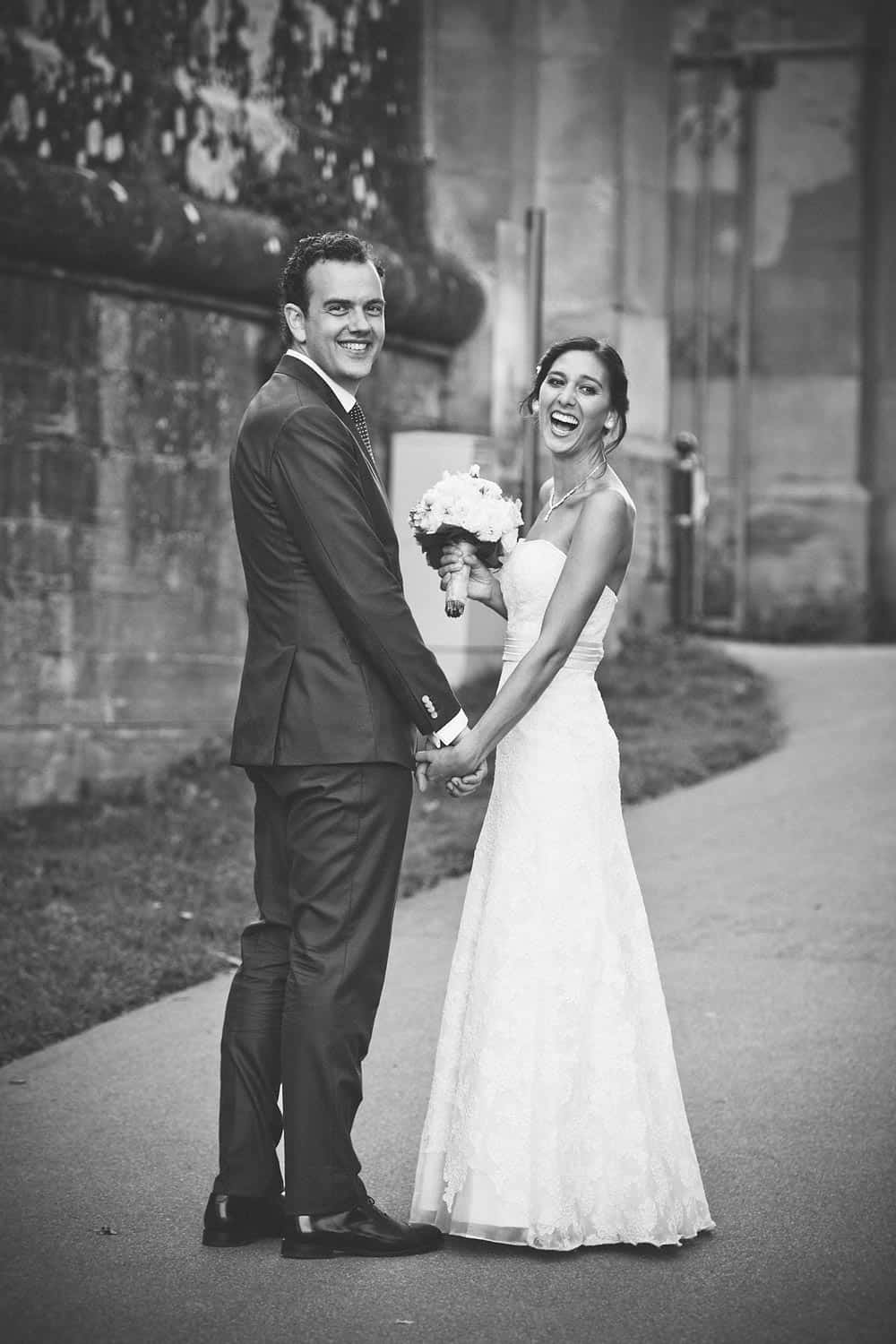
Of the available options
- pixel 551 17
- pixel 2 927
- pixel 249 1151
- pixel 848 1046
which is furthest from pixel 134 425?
pixel 551 17

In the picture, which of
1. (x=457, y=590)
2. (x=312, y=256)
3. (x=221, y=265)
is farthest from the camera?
(x=221, y=265)

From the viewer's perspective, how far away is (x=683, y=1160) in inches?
168

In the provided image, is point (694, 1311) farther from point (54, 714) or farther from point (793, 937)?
point (54, 714)

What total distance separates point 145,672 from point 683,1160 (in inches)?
263

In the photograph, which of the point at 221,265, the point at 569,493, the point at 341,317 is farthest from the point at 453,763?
the point at 221,265

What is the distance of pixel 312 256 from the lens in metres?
4.20

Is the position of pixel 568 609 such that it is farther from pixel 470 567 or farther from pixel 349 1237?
pixel 349 1237

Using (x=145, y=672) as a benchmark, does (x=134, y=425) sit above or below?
above

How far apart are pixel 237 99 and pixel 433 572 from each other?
3137mm

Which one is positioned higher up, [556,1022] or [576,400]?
[576,400]

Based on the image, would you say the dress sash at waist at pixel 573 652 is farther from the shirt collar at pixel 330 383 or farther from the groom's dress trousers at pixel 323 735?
the shirt collar at pixel 330 383

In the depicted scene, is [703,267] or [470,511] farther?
[703,267]

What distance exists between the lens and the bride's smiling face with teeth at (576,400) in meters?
4.49

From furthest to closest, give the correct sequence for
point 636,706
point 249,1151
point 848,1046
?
point 636,706 < point 848,1046 < point 249,1151
